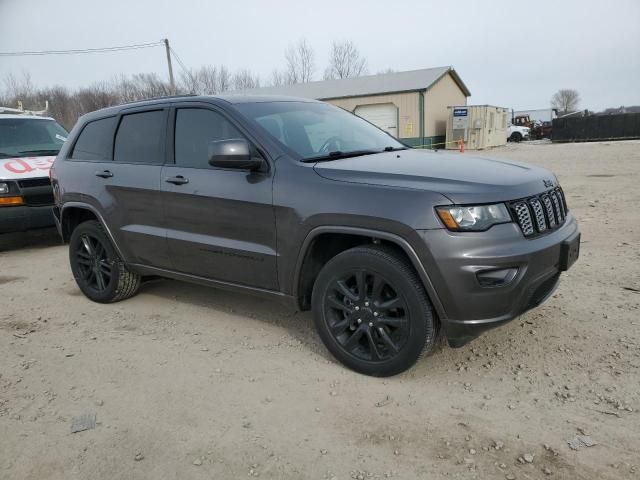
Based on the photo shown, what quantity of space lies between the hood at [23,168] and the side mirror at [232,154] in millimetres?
4925

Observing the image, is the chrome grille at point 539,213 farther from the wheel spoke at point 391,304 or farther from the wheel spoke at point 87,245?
the wheel spoke at point 87,245

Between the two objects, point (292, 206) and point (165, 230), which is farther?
point (165, 230)

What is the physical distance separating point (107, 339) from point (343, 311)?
6.60 ft

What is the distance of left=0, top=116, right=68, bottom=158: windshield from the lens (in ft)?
24.8

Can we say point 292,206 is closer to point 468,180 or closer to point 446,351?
point 468,180

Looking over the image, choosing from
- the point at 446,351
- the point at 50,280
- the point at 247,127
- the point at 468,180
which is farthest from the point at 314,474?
the point at 50,280

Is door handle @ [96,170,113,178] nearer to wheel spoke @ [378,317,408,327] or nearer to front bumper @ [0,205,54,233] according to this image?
wheel spoke @ [378,317,408,327]

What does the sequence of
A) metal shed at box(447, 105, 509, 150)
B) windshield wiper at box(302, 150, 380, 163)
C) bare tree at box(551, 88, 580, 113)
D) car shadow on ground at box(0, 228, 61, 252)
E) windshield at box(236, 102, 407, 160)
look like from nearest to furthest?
windshield wiper at box(302, 150, 380, 163), windshield at box(236, 102, 407, 160), car shadow on ground at box(0, 228, 61, 252), metal shed at box(447, 105, 509, 150), bare tree at box(551, 88, 580, 113)

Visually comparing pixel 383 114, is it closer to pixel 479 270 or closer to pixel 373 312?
pixel 373 312

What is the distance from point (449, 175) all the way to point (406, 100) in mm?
27728

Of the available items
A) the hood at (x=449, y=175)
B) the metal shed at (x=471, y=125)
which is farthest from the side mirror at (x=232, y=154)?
the metal shed at (x=471, y=125)

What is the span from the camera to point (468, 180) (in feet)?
9.54

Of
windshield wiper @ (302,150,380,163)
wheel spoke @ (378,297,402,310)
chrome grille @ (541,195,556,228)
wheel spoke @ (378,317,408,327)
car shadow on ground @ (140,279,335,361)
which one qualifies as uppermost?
windshield wiper @ (302,150,380,163)

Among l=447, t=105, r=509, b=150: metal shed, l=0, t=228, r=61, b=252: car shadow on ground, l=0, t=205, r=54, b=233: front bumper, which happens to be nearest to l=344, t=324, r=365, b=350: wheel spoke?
l=0, t=205, r=54, b=233: front bumper
